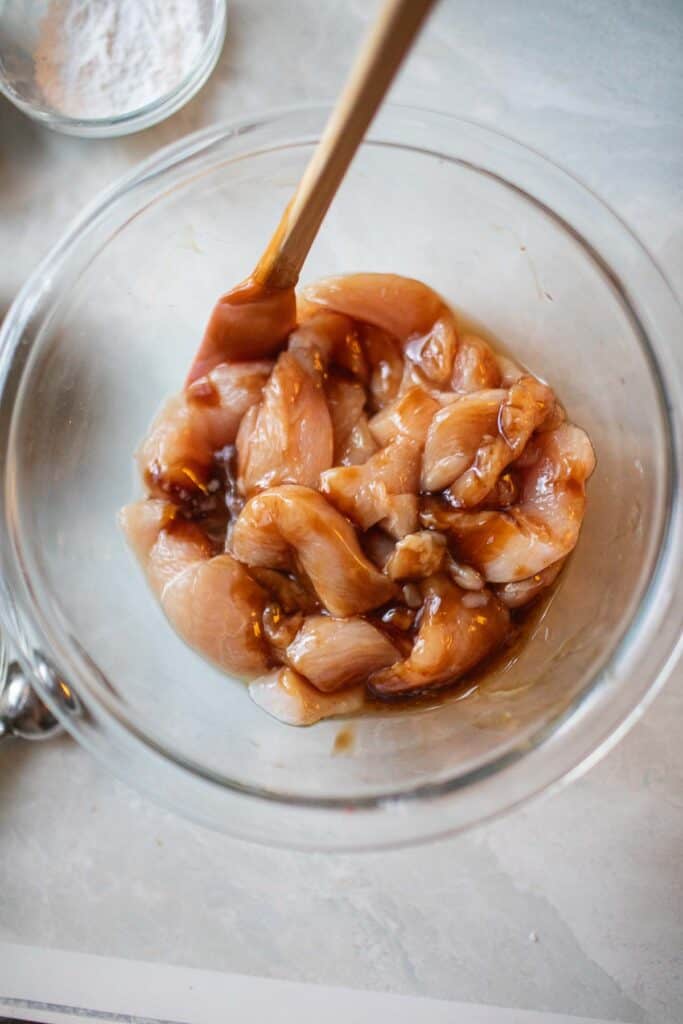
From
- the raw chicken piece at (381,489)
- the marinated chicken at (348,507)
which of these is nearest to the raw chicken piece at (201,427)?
the marinated chicken at (348,507)

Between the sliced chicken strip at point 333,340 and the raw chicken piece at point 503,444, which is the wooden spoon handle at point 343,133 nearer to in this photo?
the sliced chicken strip at point 333,340

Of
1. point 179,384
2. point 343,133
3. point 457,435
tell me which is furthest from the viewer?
point 179,384

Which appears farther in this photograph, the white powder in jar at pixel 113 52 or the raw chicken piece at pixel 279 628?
the white powder in jar at pixel 113 52

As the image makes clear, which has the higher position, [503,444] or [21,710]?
[503,444]

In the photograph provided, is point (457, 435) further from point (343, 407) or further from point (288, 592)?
point (288, 592)

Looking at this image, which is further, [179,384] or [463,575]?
[179,384]

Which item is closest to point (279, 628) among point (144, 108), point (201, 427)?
point (201, 427)

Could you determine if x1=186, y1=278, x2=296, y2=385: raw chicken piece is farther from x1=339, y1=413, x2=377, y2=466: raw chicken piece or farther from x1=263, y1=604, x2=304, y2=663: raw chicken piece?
x1=263, y1=604, x2=304, y2=663: raw chicken piece
